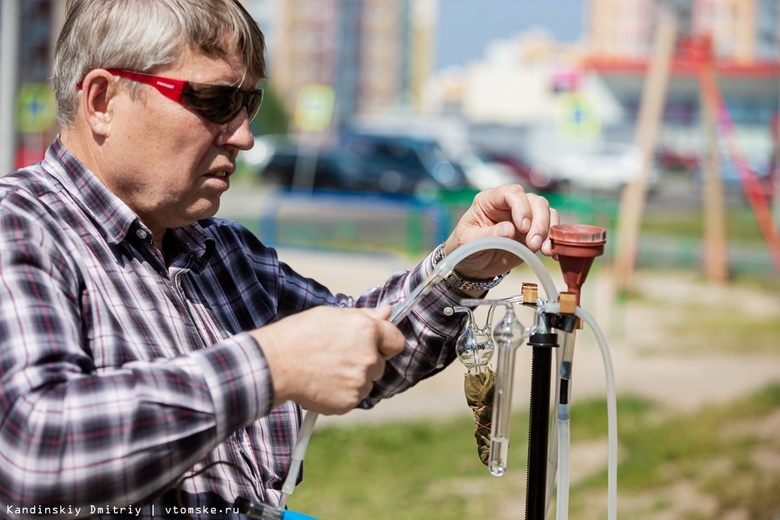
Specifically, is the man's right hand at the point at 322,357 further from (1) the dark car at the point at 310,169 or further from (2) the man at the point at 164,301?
(1) the dark car at the point at 310,169

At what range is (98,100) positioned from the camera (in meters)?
1.67

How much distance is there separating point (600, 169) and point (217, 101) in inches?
1083

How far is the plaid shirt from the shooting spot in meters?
1.30

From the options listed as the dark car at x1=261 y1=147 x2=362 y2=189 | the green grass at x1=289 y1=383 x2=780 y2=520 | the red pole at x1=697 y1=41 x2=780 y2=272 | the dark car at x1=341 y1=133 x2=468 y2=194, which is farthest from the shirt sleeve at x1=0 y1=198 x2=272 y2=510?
the dark car at x1=261 y1=147 x2=362 y2=189

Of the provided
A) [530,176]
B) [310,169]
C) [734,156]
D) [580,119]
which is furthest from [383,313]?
[530,176]

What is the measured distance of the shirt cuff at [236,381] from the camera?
1.36m

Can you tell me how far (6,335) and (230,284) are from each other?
2.04ft

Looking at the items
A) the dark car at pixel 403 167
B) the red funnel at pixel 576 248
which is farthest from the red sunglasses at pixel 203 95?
the dark car at pixel 403 167

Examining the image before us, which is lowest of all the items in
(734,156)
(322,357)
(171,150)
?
(734,156)

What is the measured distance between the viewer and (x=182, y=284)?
70.2 inches

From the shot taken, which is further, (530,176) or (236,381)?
(530,176)

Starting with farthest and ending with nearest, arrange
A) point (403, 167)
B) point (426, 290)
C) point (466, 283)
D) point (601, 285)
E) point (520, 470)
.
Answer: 1. point (403, 167)
2. point (601, 285)
3. point (520, 470)
4. point (466, 283)
5. point (426, 290)

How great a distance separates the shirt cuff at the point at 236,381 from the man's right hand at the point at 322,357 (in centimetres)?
2

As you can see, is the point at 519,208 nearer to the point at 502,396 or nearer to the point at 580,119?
the point at 502,396
